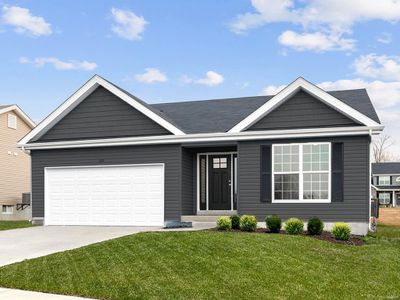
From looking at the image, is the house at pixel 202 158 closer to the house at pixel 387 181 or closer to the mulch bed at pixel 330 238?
the mulch bed at pixel 330 238

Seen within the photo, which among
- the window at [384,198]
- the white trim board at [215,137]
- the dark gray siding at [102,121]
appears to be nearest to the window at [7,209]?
the white trim board at [215,137]

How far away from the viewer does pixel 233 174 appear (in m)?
18.8

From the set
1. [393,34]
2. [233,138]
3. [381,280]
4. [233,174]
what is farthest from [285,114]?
[381,280]

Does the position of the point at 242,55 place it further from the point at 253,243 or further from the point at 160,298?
the point at 160,298

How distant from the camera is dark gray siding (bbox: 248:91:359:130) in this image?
53.7 feet

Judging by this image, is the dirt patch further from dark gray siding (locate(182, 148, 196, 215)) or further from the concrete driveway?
the concrete driveway

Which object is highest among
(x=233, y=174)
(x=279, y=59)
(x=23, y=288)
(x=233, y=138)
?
(x=279, y=59)

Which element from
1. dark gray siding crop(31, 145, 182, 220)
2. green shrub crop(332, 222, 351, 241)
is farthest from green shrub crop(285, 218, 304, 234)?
dark gray siding crop(31, 145, 182, 220)

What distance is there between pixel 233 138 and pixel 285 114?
187cm

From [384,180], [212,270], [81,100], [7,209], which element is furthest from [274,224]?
[384,180]

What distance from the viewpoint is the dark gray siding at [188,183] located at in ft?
59.5

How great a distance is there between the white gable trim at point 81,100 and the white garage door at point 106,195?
4.91 feet

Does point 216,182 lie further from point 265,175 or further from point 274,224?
point 274,224

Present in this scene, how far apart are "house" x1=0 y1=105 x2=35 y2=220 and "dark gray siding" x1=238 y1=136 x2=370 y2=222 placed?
18.7 m
